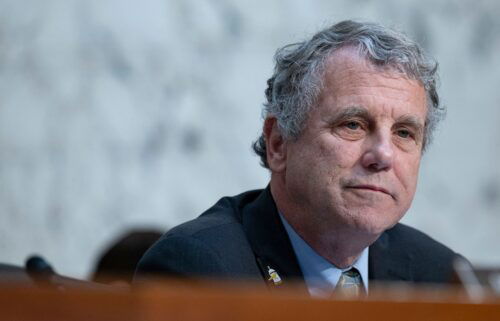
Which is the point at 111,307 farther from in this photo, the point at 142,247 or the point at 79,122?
the point at 79,122

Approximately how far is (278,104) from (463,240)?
2.48m

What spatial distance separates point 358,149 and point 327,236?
24cm

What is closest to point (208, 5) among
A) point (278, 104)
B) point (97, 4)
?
point (97, 4)

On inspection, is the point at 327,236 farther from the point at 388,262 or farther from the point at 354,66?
the point at 354,66

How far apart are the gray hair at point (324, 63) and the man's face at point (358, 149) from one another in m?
0.02

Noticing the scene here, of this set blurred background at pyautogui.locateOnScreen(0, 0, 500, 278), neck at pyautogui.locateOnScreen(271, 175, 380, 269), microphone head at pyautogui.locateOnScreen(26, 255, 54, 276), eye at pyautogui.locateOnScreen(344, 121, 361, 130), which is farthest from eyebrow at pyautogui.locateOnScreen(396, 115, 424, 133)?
blurred background at pyautogui.locateOnScreen(0, 0, 500, 278)

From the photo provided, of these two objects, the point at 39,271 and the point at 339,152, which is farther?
the point at 339,152

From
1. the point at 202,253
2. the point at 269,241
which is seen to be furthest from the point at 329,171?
the point at 202,253

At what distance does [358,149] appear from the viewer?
231cm

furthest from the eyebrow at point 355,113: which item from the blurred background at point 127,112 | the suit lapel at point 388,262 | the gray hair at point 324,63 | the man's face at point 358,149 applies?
the blurred background at point 127,112

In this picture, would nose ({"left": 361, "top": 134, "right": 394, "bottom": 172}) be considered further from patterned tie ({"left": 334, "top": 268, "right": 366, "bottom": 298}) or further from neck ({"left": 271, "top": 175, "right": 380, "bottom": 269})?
patterned tie ({"left": 334, "top": 268, "right": 366, "bottom": 298})

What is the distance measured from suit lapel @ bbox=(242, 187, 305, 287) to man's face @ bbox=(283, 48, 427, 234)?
0.09 m

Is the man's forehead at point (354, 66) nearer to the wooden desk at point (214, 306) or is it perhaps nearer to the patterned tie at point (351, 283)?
the patterned tie at point (351, 283)

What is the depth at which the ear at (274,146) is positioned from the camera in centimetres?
253
